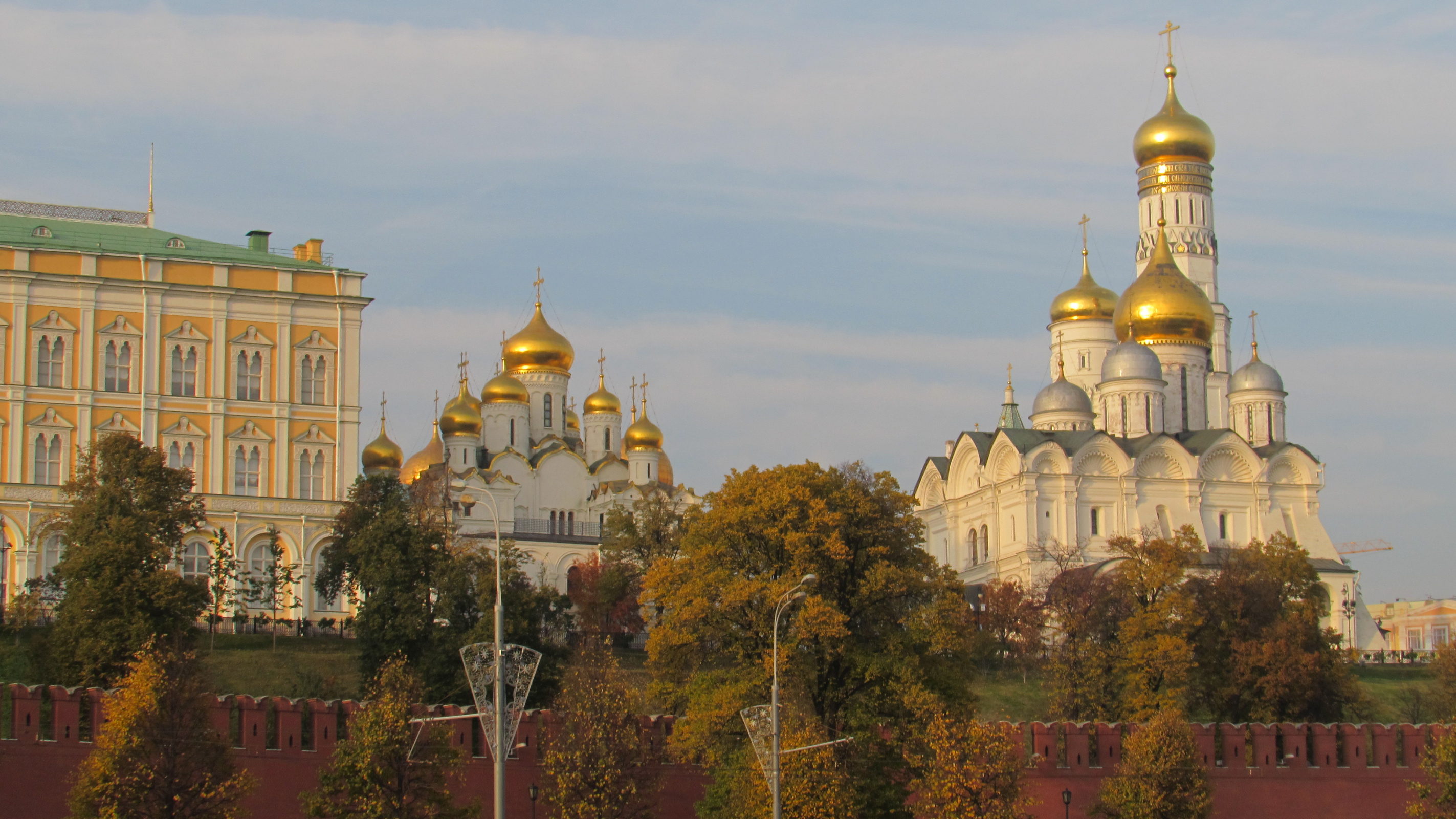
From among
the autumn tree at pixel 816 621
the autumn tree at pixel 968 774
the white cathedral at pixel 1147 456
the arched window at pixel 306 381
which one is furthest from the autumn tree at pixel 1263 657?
the arched window at pixel 306 381

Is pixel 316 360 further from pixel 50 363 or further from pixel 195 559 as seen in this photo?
pixel 50 363

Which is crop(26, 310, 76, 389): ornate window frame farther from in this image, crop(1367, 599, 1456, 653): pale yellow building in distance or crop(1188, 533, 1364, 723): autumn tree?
crop(1367, 599, 1456, 653): pale yellow building in distance

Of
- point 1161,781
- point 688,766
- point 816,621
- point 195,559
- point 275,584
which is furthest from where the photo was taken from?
point 195,559

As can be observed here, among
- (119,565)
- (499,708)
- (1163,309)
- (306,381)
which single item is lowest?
(499,708)

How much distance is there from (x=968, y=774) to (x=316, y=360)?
3055 centimetres

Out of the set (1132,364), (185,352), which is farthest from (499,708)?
(1132,364)

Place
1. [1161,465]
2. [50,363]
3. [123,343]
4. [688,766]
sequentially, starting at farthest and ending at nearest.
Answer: [1161,465] < [123,343] < [50,363] < [688,766]

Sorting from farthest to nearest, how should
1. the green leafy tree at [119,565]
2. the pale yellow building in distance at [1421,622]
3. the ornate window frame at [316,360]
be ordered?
1. the pale yellow building in distance at [1421,622]
2. the ornate window frame at [316,360]
3. the green leafy tree at [119,565]

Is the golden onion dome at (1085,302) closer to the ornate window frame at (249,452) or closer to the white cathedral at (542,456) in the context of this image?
the white cathedral at (542,456)

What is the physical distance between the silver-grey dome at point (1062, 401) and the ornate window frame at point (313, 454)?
25.2 meters

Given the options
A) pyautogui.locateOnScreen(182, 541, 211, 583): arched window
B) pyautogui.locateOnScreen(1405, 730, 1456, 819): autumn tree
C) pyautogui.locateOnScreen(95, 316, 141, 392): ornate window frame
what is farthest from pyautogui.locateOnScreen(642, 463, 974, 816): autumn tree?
pyautogui.locateOnScreen(95, 316, 141, 392): ornate window frame

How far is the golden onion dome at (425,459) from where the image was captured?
242 feet

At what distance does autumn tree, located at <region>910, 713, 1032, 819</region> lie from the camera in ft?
119

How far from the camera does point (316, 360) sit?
61.3 metres
